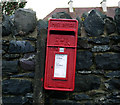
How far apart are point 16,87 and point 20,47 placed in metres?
0.57

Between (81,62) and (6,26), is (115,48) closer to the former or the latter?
(81,62)

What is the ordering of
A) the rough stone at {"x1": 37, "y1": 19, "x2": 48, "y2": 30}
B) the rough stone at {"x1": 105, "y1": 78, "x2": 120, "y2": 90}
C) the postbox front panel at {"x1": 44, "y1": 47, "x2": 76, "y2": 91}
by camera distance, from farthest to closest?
1. the rough stone at {"x1": 37, "y1": 19, "x2": 48, "y2": 30}
2. the rough stone at {"x1": 105, "y1": 78, "x2": 120, "y2": 90}
3. the postbox front panel at {"x1": 44, "y1": 47, "x2": 76, "y2": 91}

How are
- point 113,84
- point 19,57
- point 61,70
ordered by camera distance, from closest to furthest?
point 61,70, point 113,84, point 19,57

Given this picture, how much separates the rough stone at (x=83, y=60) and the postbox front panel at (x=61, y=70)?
0.20m

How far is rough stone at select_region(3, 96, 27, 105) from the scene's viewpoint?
2.47 metres

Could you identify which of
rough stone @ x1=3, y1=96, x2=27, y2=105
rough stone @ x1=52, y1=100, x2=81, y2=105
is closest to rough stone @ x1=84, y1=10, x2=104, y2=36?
rough stone @ x1=52, y1=100, x2=81, y2=105

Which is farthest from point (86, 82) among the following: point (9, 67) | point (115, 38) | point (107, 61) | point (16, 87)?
point (9, 67)

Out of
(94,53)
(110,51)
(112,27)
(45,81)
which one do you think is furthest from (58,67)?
(112,27)

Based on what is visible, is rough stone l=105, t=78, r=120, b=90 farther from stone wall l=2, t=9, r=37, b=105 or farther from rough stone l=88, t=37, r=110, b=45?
stone wall l=2, t=9, r=37, b=105

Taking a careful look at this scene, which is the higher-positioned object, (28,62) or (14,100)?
(28,62)

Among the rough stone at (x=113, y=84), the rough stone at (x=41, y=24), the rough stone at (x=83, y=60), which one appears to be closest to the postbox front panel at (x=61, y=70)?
the rough stone at (x=83, y=60)

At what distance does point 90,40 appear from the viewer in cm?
250

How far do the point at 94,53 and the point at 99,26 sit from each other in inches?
15.2

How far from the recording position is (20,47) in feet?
8.34
